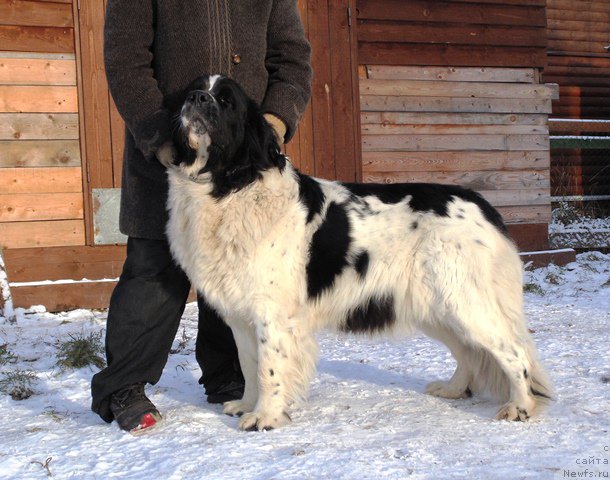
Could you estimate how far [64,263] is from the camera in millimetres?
6859

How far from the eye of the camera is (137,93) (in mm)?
3223

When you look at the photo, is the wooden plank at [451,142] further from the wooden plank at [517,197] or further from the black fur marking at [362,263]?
the black fur marking at [362,263]

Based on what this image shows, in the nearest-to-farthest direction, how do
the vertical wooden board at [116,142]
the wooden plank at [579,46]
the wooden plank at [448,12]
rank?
the vertical wooden board at [116,142] < the wooden plank at [448,12] < the wooden plank at [579,46]

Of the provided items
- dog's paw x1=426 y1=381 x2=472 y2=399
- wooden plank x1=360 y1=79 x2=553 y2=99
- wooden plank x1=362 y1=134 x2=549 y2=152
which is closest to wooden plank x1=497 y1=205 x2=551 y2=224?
wooden plank x1=362 y1=134 x2=549 y2=152

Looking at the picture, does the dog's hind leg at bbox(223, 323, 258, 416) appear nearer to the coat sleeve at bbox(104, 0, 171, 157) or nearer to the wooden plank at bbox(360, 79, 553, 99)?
the coat sleeve at bbox(104, 0, 171, 157)

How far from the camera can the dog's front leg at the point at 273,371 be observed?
3174 millimetres

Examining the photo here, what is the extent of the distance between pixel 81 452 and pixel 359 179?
5.55 m

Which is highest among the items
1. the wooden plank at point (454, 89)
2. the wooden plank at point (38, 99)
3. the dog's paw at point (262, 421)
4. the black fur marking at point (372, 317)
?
the wooden plank at point (454, 89)

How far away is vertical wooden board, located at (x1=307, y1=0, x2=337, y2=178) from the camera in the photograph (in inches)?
305

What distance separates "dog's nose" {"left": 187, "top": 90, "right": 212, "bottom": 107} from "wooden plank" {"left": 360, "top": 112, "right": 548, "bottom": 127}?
5239 mm

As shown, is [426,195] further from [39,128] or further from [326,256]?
[39,128]

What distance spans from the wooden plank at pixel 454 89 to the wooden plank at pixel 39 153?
127 inches

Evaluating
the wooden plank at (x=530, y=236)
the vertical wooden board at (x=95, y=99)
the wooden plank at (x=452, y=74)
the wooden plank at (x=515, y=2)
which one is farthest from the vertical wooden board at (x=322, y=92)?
the wooden plank at (x=530, y=236)

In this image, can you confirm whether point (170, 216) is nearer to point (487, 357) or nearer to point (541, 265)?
point (487, 357)
